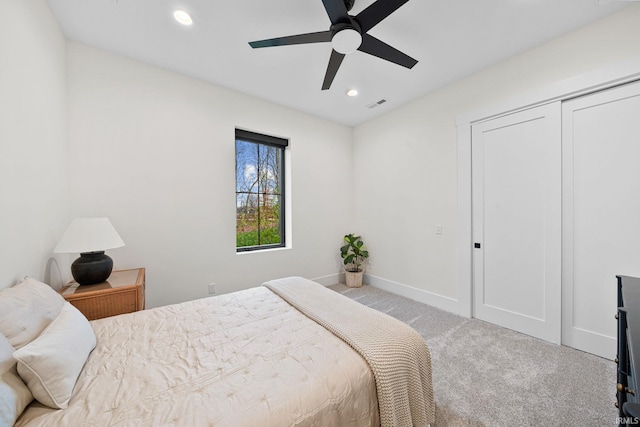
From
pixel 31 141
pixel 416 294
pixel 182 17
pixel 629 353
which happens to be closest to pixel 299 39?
pixel 182 17

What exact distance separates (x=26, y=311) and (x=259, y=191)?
102 inches

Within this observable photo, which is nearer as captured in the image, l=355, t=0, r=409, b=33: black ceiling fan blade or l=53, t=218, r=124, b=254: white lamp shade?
l=355, t=0, r=409, b=33: black ceiling fan blade

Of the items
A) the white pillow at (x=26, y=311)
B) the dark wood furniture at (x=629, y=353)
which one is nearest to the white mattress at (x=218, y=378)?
the white pillow at (x=26, y=311)

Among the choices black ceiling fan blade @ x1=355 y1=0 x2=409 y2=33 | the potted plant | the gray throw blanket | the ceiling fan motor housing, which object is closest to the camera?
the gray throw blanket

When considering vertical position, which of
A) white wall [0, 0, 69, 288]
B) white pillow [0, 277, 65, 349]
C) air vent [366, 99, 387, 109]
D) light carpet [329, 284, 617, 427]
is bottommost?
light carpet [329, 284, 617, 427]

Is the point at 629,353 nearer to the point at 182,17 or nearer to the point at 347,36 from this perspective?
the point at 347,36

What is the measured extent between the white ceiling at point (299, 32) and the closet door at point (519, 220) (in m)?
0.70

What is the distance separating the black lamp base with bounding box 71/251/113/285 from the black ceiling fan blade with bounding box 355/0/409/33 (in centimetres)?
263

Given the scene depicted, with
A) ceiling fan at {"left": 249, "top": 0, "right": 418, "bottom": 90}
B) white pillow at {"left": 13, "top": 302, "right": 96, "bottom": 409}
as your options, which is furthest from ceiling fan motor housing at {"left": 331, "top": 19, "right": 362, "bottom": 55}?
white pillow at {"left": 13, "top": 302, "right": 96, "bottom": 409}

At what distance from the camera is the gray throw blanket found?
1.10 m

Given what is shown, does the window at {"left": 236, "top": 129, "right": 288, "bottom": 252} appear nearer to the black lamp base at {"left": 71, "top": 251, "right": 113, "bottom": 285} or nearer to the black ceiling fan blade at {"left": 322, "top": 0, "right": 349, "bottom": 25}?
the black lamp base at {"left": 71, "top": 251, "right": 113, "bottom": 285}

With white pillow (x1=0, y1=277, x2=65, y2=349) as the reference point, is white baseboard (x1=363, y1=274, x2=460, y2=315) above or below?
below

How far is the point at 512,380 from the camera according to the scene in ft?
5.79

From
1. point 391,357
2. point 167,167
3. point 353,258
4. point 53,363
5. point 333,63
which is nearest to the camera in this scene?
point 53,363
